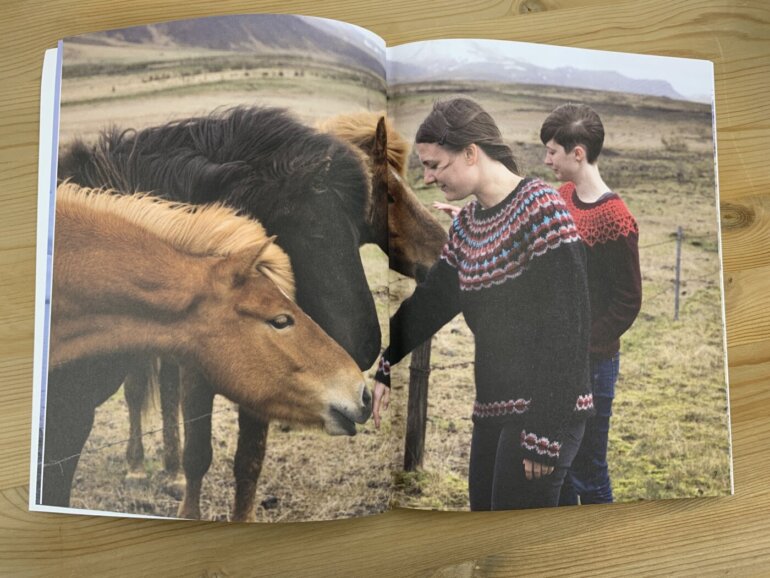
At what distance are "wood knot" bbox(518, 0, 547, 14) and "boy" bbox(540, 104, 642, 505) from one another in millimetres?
123

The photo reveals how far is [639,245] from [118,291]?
55 centimetres

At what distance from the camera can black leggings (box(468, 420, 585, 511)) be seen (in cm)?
74

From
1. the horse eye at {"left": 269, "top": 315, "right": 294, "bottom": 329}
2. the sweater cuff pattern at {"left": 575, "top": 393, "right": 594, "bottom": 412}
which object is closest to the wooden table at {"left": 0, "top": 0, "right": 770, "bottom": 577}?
the sweater cuff pattern at {"left": 575, "top": 393, "right": 594, "bottom": 412}

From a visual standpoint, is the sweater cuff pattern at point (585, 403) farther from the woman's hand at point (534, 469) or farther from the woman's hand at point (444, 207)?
the woman's hand at point (444, 207)

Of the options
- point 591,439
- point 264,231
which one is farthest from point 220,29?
point 591,439

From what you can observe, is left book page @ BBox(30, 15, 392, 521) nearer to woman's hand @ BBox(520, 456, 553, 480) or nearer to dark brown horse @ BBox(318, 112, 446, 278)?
dark brown horse @ BBox(318, 112, 446, 278)

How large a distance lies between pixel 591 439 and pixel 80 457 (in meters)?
0.52

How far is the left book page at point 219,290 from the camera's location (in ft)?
2.33

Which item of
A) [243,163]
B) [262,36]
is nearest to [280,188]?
[243,163]

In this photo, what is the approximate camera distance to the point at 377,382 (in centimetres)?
73

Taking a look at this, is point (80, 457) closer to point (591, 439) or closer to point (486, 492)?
point (486, 492)

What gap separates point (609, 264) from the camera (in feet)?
2.54

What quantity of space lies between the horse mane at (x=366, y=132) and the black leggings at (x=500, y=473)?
29cm

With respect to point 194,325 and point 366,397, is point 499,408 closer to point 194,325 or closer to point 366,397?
point 366,397
